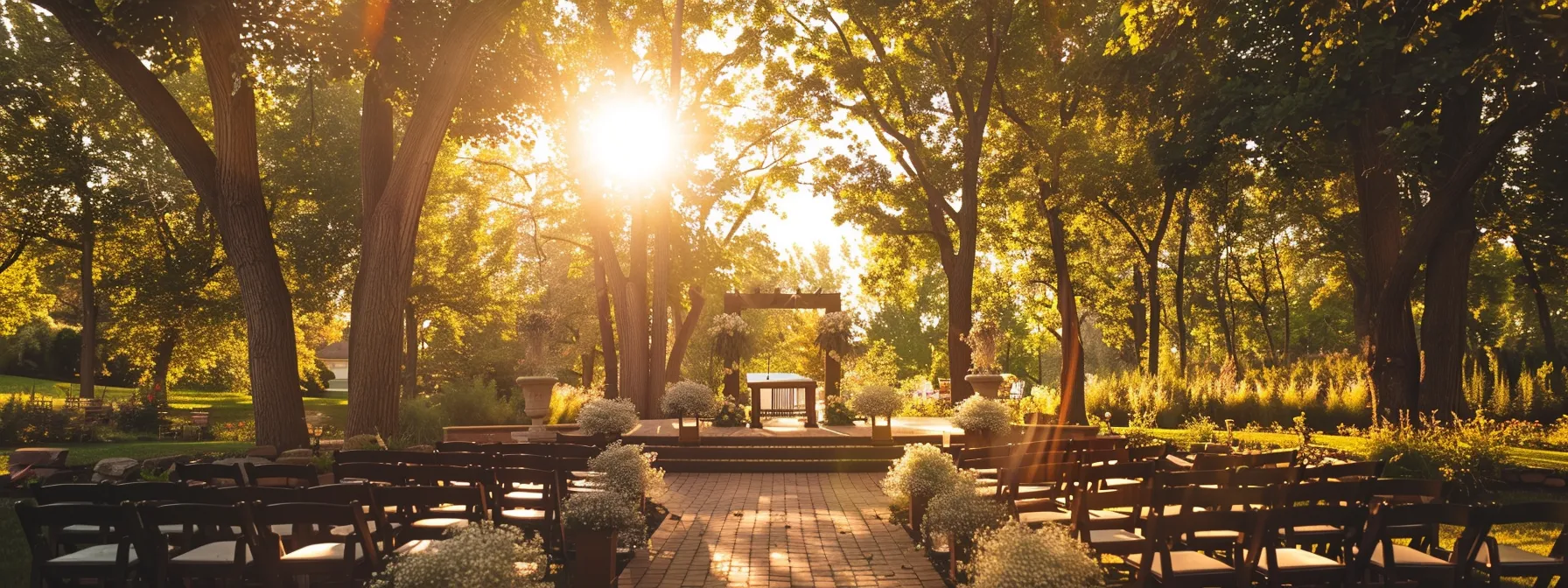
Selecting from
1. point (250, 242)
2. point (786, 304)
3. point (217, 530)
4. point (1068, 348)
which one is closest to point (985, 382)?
point (1068, 348)

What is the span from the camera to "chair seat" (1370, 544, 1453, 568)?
5.32 meters

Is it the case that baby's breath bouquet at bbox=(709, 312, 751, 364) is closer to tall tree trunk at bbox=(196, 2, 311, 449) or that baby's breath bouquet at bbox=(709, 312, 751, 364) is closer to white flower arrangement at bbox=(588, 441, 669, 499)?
tall tree trunk at bbox=(196, 2, 311, 449)

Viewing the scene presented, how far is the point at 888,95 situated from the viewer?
25391 millimetres

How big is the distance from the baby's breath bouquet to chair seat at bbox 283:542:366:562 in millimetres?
17631

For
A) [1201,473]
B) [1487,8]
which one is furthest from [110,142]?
[1487,8]

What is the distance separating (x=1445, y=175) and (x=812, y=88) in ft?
50.1

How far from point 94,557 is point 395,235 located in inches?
303

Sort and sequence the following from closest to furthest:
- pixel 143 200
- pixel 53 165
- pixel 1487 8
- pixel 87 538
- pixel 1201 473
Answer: pixel 87 538 → pixel 1201 473 → pixel 1487 8 → pixel 53 165 → pixel 143 200

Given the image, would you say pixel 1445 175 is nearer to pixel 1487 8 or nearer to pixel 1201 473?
pixel 1487 8

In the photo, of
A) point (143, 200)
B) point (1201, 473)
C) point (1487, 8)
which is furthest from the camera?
point (143, 200)

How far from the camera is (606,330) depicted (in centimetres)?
2947

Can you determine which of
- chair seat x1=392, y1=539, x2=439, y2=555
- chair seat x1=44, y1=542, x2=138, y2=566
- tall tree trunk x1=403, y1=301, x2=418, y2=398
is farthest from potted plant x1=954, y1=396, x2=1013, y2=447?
tall tree trunk x1=403, y1=301, x2=418, y2=398

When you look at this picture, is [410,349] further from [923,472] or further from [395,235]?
[923,472]

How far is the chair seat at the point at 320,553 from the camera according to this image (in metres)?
5.25
